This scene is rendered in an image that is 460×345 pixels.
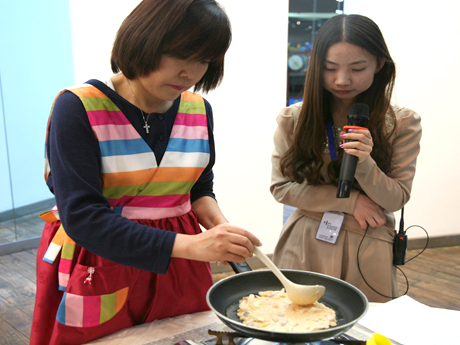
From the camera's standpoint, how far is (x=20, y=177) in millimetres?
4305

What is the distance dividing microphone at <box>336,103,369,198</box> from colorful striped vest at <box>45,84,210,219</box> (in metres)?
0.44

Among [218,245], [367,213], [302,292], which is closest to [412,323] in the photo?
[302,292]

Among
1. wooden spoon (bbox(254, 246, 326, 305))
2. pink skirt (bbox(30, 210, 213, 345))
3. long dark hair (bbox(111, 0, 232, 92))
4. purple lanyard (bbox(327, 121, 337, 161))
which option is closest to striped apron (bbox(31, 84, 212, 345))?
pink skirt (bbox(30, 210, 213, 345))

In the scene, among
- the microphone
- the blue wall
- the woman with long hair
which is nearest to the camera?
the microphone

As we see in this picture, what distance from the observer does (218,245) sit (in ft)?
3.34

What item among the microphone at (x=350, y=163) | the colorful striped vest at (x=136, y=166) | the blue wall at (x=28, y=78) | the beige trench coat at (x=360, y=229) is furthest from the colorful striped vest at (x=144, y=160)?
the blue wall at (x=28, y=78)

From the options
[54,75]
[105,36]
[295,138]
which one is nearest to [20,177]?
[54,75]

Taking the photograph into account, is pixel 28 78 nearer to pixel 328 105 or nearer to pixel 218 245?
pixel 328 105

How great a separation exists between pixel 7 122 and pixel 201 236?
374 cm

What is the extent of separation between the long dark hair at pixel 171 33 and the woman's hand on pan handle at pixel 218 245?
45 centimetres

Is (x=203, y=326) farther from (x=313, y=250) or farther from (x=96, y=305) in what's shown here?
(x=313, y=250)

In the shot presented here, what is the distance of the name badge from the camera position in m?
1.68

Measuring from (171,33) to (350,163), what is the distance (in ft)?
2.30

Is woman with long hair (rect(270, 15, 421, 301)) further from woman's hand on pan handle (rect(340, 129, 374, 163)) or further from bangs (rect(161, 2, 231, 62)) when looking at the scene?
bangs (rect(161, 2, 231, 62))
